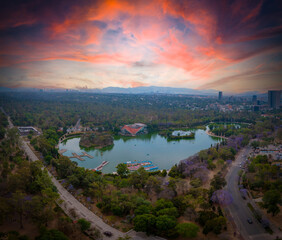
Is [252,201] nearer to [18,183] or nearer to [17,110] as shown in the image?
[18,183]

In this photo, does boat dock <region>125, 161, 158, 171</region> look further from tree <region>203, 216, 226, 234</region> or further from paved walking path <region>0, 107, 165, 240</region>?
tree <region>203, 216, 226, 234</region>

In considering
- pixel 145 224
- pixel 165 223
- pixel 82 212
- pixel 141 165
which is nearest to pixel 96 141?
pixel 141 165

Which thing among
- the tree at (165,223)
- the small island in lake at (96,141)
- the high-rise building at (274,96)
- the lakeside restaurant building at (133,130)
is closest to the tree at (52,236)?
the tree at (165,223)

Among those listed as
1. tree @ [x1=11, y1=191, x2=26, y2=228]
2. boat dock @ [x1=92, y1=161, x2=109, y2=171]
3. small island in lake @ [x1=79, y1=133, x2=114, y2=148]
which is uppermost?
tree @ [x1=11, y1=191, x2=26, y2=228]

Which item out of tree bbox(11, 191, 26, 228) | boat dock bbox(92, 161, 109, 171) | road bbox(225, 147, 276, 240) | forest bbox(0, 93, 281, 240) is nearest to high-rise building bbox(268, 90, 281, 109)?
forest bbox(0, 93, 281, 240)

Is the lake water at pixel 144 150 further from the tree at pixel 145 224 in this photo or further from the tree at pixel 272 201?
the tree at pixel 272 201
